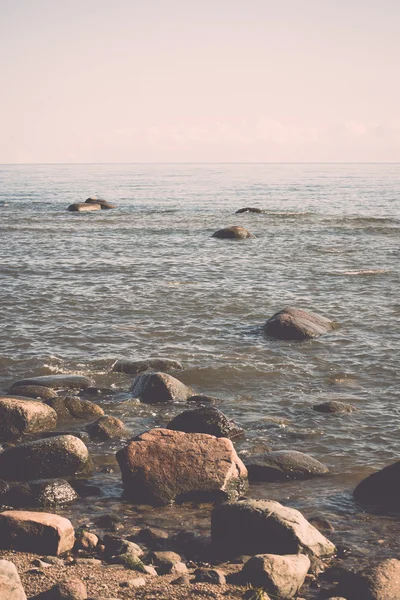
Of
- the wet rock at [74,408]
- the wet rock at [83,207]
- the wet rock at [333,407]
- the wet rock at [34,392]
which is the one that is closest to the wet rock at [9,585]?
the wet rock at [74,408]

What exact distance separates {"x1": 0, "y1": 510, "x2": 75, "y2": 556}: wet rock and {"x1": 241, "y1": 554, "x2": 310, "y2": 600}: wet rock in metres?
2.11

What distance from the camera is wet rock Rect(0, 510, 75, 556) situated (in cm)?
829

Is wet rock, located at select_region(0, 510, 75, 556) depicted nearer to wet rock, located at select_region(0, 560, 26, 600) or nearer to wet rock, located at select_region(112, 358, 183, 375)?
wet rock, located at select_region(0, 560, 26, 600)

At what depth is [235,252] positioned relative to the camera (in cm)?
3259

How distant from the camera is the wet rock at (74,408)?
13.0 m

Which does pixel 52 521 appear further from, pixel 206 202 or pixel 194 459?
pixel 206 202

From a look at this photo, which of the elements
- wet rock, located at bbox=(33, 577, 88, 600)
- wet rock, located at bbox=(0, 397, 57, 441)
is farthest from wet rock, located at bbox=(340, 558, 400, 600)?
wet rock, located at bbox=(0, 397, 57, 441)

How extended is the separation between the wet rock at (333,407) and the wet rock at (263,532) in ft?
15.6

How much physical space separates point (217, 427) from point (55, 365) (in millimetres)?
5362

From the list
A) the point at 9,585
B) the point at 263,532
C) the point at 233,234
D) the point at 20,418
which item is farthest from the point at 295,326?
the point at 233,234

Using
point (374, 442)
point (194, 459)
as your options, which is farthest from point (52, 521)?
point (374, 442)

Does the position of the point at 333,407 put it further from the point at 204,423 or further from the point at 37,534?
the point at 37,534

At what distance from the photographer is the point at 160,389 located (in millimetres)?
13844

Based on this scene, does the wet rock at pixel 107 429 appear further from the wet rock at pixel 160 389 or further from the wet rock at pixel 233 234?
the wet rock at pixel 233 234
